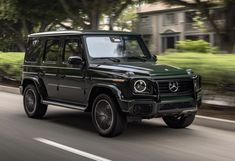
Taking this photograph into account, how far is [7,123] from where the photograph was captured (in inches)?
434

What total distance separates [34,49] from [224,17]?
7.84m

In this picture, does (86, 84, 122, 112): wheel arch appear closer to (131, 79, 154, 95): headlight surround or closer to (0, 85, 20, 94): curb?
(131, 79, 154, 95): headlight surround

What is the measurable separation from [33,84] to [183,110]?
394 cm

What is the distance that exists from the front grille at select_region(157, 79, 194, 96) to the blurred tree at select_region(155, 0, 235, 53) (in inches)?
290

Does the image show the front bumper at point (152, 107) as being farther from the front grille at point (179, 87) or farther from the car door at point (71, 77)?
the car door at point (71, 77)

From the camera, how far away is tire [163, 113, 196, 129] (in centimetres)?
1023

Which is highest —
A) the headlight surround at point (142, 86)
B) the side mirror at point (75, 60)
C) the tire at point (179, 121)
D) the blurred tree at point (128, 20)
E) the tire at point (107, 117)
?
the blurred tree at point (128, 20)

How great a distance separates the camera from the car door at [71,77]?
10.0 meters

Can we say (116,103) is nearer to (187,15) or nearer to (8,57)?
(8,57)

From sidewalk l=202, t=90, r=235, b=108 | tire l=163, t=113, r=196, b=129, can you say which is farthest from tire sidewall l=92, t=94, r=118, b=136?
sidewalk l=202, t=90, r=235, b=108

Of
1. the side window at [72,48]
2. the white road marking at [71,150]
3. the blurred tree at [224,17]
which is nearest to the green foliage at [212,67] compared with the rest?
the side window at [72,48]

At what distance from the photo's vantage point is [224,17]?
686 inches

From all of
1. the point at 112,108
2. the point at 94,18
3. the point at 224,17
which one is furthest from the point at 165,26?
the point at 112,108

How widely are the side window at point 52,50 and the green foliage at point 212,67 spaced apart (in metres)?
2.75
